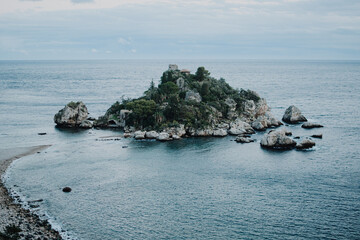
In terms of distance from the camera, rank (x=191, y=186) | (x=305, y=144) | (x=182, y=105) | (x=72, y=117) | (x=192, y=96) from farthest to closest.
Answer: (x=192, y=96), (x=72, y=117), (x=182, y=105), (x=305, y=144), (x=191, y=186)

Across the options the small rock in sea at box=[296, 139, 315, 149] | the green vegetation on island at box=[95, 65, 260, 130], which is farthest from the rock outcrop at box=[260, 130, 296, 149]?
the green vegetation on island at box=[95, 65, 260, 130]

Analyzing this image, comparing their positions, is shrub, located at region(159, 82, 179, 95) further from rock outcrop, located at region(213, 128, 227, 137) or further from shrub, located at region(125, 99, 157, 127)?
rock outcrop, located at region(213, 128, 227, 137)

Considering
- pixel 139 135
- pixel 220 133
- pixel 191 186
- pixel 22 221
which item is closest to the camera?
pixel 22 221

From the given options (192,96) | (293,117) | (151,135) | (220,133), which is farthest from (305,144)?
(192,96)

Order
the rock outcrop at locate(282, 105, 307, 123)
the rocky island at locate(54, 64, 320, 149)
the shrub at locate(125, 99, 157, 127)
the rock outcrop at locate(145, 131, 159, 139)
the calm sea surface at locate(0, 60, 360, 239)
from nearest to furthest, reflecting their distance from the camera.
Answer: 1. the calm sea surface at locate(0, 60, 360, 239)
2. the rock outcrop at locate(145, 131, 159, 139)
3. the rocky island at locate(54, 64, 320, 149)
4. the shrub at locate(125, 99, 157, 127)
5. the rock outcrop at locate(282, 105, 307, 123)

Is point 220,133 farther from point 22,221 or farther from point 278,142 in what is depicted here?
point 22,221

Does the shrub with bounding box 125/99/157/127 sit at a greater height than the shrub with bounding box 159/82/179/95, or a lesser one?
lesser

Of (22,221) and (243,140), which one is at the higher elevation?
(243,140)

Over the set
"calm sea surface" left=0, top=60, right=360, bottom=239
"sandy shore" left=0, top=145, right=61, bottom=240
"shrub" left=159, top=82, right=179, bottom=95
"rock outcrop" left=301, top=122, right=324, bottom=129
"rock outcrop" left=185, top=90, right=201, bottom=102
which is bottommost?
"sandy shore" left=0, top=145, right=61, bottom=240
